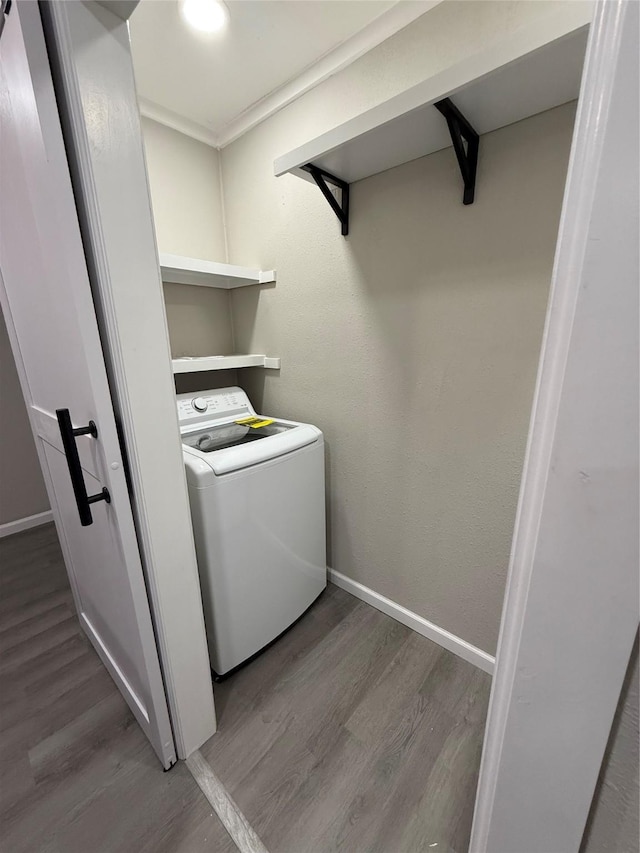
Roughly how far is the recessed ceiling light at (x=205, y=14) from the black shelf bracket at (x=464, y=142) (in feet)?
2.58

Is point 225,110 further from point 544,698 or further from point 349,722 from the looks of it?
point 349,722

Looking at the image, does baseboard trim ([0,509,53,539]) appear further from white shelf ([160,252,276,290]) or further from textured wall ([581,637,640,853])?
textured wall ([581,637,640,853])

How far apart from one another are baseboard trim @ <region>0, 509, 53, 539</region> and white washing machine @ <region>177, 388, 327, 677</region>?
6.50 feet

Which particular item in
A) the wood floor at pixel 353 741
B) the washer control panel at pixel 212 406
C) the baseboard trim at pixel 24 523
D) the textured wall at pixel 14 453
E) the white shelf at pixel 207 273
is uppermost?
the white shelf at pixel 207 273

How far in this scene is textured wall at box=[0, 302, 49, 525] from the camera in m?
2.50

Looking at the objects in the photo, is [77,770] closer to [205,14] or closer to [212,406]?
[212,406]

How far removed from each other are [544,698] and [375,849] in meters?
1.06

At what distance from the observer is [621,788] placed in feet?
1.09

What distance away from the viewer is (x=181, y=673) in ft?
3.56

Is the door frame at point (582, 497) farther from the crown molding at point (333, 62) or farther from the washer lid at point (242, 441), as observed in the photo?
the crown molding at point (333, 62)

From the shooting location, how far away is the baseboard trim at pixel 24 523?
2564 mm

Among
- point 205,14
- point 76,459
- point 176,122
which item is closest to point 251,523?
point 76,459

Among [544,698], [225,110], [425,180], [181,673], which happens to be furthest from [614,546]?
[225,110]

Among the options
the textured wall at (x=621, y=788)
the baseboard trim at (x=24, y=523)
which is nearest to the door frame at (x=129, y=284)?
the textured wall at (x=621, y=788)
